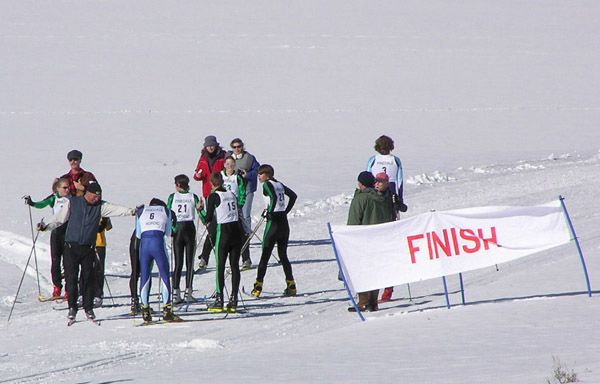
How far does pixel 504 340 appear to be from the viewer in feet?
33.0

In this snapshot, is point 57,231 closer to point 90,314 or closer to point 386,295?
point 90,314

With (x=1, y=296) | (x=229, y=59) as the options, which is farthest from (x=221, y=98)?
(x=1, y=296)

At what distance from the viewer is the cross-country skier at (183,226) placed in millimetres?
13773

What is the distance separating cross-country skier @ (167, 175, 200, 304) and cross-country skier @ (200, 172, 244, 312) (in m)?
0.41

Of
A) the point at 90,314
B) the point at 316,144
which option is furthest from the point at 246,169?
the point at 316,144

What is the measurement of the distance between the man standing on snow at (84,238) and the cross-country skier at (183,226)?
0.68 meters

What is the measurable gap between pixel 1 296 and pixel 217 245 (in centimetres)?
377

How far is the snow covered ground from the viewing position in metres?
10.6

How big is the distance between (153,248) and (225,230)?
2.94ft

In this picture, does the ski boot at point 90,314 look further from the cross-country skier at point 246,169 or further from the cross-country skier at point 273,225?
the cross-country skier at point 246,169

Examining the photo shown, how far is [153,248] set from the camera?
42.6 feet

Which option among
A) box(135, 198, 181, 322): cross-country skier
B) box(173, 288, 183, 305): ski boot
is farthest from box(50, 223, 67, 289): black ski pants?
box(135, 198, 181, 322): cross-country skier

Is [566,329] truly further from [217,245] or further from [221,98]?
[221,98]

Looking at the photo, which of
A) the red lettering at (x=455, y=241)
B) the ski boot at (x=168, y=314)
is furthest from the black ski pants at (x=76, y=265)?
the red lettering at (x=455, y=241)
